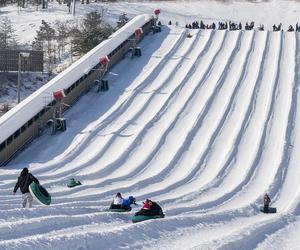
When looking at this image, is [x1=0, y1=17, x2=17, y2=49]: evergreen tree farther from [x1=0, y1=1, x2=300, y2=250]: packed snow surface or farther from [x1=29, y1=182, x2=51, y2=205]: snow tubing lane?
[x1=29, y1=182, x2=51, y2=205]: snow tubing lane

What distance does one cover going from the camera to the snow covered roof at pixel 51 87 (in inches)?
792

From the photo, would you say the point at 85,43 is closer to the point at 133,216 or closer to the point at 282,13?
the point at 282,13

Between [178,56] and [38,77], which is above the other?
[178,56]

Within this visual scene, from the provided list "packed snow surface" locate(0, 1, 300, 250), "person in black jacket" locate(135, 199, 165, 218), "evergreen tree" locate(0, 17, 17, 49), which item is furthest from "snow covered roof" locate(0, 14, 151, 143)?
"evergreen tree" locate(0, 17, 17, 49)

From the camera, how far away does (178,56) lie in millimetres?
33344

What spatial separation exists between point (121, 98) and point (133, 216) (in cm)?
1470

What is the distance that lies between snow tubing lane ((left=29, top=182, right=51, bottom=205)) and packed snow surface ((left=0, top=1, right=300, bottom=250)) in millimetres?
393

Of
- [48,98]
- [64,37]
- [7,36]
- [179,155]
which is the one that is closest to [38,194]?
[179,155]

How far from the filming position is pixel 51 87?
80.4 ft

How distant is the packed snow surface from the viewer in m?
11.6

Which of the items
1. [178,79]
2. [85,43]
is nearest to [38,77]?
[85,43]

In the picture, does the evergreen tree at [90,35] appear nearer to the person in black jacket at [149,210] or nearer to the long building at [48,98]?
the long building at [48,98]

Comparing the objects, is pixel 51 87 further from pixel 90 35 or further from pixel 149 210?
pixel 90 35

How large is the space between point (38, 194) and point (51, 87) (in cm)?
1217
